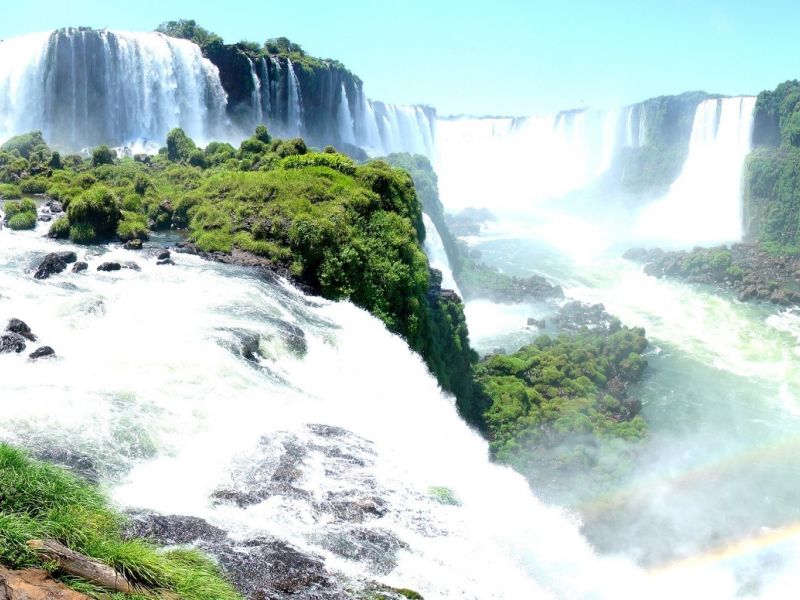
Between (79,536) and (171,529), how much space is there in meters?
1.17

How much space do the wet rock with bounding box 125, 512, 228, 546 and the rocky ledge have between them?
4380 cm

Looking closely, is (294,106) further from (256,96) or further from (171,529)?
(171,529)

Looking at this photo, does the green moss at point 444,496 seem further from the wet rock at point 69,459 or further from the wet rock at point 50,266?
the wet rock at point 50,266

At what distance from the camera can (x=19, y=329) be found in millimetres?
10602

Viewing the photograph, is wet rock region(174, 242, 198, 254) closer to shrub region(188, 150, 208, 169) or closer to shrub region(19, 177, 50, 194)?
shrub region(19, 177, 50, 194)

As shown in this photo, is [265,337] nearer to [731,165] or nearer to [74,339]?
[74,339]

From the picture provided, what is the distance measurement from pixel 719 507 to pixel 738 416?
816 cm

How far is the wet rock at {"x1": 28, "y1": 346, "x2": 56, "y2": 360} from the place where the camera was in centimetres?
995

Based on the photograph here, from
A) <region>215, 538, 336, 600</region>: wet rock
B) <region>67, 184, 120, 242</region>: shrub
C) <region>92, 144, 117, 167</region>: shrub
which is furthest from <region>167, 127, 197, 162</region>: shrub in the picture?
<region>215, 538, 336, 600</region>: wet rock

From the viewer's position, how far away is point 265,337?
41.1 ft

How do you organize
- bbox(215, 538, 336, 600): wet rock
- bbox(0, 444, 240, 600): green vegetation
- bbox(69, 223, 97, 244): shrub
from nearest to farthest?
bbox(0, 444, 240, 600): green vegetation, bbox(215, 538, 336, 600): wet rock, bbox(69, 223, 97, 244): shrub

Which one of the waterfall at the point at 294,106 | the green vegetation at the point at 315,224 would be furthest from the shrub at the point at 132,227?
the waterfall at the point at 294,106

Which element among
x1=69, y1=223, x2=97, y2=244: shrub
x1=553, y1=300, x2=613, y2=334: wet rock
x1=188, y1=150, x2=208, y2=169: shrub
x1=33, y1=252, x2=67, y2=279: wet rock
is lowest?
x1=553, y1=300, x2=613, y2=334: wet rock

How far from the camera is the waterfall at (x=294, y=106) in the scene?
52031 millimetres
